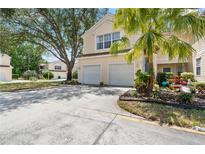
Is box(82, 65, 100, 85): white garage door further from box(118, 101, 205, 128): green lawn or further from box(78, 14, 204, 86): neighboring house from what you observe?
box(118, 101, 205, 128): green lawn

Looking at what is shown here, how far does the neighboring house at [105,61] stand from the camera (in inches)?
599

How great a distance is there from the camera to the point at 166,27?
24.1ft

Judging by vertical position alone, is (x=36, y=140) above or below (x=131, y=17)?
below

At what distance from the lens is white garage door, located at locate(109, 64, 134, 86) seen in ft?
49.2

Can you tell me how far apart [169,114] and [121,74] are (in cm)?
1016

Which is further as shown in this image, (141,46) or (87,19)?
(87,19)

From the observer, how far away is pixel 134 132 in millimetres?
4145

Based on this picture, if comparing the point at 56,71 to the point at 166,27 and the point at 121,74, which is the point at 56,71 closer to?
the point at 121,74

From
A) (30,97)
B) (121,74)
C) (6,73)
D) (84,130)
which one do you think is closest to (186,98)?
(84,130)

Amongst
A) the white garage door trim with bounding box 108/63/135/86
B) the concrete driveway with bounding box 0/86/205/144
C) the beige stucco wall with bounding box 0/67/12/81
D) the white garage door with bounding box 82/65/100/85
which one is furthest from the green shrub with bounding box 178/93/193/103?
the beige stucco wall with bounding box 0/67/12/81
